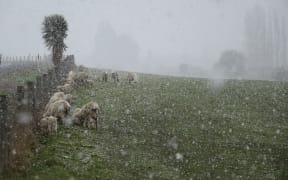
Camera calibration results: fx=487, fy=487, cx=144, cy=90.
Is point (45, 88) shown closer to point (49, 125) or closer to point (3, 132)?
point (49, 125)

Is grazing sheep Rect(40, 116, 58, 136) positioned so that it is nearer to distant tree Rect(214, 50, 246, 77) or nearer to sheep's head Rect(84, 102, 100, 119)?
sheep's head Rect(84, 102, 100, 119)

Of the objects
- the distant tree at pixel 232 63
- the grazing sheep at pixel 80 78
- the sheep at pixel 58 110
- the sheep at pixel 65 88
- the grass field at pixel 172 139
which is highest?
the distant tree at pixel 232 63

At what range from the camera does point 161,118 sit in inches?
1054

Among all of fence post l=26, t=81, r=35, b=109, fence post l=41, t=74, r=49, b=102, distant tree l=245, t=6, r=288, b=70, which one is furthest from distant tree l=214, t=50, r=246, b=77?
fence post l=26, t=81, r=35, b=109

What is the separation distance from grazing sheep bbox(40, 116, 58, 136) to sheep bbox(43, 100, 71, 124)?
126 centimetres

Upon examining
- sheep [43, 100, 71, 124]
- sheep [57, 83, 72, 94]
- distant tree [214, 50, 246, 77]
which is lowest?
sheep [43, 100, 71, 124]

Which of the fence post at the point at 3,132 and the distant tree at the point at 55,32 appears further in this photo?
the distant tree at the point at 55,32

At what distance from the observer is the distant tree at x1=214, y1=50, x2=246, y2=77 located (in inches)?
4257

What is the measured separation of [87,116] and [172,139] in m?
4.21

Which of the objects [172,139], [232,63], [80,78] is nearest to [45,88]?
[172,139]

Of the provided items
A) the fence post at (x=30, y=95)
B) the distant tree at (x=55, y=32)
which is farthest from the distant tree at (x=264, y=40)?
the fence post at (x=30, y=95)

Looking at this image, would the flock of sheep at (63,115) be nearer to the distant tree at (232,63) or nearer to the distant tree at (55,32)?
the distant tree at (55,32)

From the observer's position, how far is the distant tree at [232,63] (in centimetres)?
10812

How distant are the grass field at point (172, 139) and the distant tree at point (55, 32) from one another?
15707 millimetres
